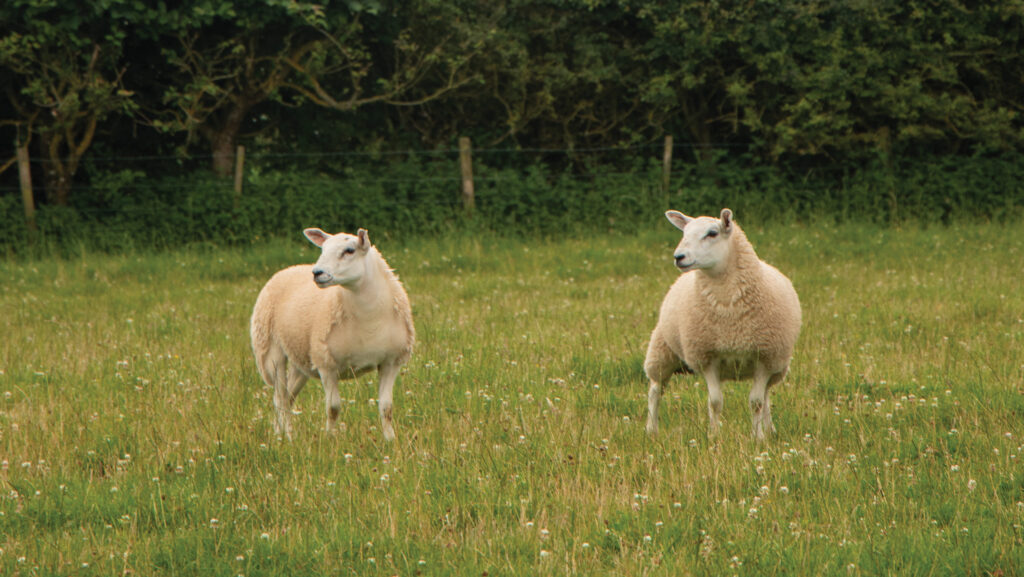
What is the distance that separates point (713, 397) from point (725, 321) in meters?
0.45

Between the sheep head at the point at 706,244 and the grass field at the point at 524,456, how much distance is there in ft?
3.09

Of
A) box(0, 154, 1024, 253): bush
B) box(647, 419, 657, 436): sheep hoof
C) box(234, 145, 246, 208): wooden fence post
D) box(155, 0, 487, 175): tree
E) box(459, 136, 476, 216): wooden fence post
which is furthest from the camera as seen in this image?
box(459, 136, 476, 216): wooden fence post

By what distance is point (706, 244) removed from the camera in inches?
249

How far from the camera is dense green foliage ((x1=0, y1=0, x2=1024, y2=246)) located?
664 inches

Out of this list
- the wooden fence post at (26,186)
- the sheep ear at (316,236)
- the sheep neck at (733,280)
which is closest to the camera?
the sheep neck at (733,280)

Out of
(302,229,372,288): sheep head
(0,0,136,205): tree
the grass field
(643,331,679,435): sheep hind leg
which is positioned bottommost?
the grass field

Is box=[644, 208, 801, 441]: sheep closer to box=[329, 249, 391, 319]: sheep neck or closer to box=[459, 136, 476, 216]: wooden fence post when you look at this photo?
box=[329, 249, 391, 319]: sheep neck

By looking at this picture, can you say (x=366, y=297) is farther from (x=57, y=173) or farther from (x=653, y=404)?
(x=57, y=173)

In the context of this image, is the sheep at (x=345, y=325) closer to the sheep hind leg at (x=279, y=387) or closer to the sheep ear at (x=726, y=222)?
the sheep hind leg at (x=279, y=387)

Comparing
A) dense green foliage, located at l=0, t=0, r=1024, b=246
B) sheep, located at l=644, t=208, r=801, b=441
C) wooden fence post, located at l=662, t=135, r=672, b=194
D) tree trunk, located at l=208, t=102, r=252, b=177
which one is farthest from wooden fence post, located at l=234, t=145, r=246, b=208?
sheep, located at l=644, t=208, r=801, b=441

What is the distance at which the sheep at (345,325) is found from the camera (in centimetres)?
620

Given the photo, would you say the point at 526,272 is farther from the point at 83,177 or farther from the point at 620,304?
the point at 83,177

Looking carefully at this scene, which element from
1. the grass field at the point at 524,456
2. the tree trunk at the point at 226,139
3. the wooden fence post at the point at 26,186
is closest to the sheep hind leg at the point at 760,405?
the grass field at the point at 524,456

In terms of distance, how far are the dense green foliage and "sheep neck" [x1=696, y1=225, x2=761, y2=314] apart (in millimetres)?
10549
